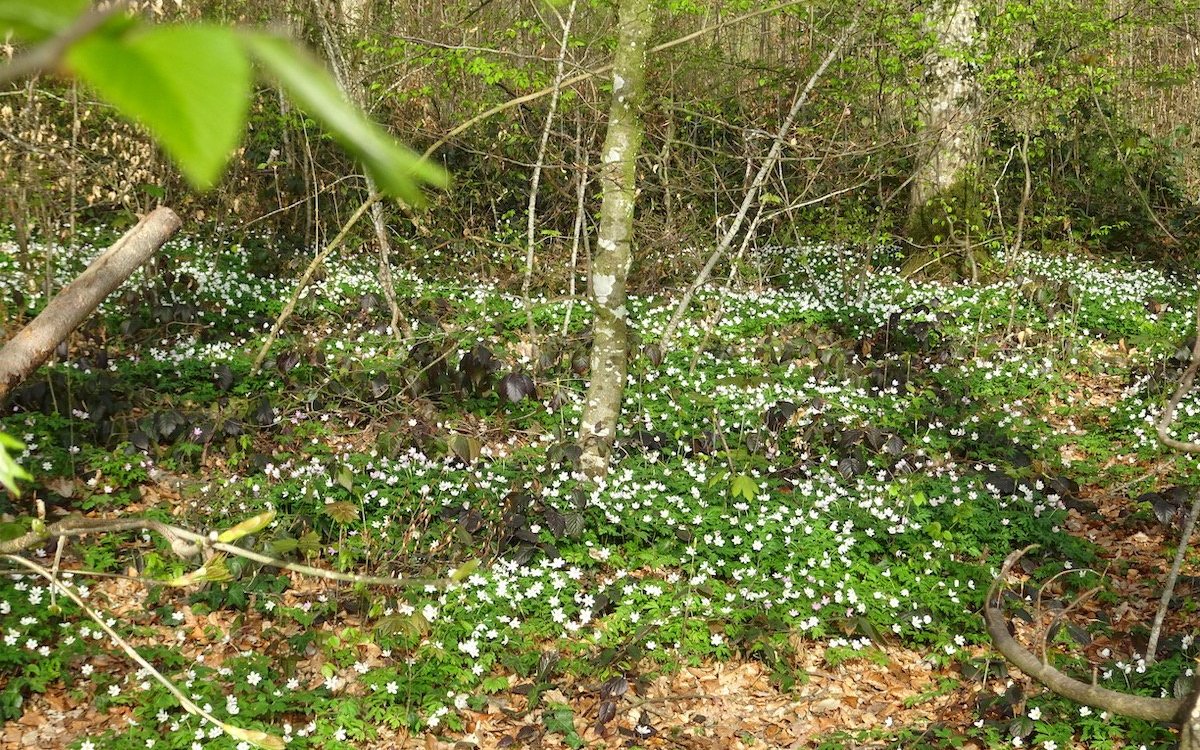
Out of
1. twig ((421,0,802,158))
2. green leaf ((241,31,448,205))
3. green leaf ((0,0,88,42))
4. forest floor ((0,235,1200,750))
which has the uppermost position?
twig ((421,0,802,158))

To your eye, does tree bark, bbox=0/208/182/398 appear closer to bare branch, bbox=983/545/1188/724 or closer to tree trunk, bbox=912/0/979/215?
bare branch, bbox=983/545/1188/724

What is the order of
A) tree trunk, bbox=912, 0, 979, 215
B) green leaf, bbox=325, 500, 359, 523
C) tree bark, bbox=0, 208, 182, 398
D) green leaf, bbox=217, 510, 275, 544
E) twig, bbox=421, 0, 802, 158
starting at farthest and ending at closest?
tree trunk, bbox=912, 0, 979, 215
green leaf, bbox=325, 500, 359, 523
twig, bbox=421, 0, 802, 158
tree bark, bbox=0, 208, 182, 398
green leaf, bbox=217, 510, 275, 544

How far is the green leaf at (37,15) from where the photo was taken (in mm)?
321

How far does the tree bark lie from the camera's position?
2.03 metres

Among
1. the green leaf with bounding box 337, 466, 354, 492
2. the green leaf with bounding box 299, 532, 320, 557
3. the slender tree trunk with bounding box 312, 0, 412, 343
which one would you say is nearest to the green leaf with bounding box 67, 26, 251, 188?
the green leaf with bounding box 299, 532, 320, 557

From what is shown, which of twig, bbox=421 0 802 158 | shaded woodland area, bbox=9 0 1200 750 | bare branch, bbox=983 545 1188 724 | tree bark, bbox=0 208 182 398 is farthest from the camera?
twig, bbox=421 0 802 158

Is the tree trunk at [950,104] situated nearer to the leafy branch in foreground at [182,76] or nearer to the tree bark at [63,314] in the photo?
the tree bark at [63,314]

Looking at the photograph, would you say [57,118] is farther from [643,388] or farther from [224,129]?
[224,129]

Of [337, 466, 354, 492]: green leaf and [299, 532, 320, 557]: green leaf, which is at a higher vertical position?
[337, 466, 354, 492]: green leaf

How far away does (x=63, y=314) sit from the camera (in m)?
2.07

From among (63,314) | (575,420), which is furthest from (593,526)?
(63,314)

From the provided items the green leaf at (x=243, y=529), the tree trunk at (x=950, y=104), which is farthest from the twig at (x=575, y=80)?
the tree trunk at (x=950, y=104)

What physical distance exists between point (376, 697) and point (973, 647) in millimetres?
2997

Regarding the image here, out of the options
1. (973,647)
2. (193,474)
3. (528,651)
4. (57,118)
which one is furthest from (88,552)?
(57,118)
